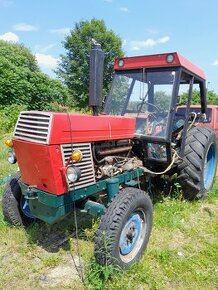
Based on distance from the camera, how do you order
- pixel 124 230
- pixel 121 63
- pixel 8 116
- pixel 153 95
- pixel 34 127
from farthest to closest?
pixel 8 116 < pixel 121 63 < pixel 153 95 < pixel 124 230 < pixel 34 127

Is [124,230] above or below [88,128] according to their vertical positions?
below

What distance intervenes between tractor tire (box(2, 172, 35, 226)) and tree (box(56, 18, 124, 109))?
77.7 ft

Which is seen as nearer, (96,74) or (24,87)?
(96,74)

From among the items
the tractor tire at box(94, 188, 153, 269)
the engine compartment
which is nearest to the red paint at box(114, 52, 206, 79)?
the engine compartment

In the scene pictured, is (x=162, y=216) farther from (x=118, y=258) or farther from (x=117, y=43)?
(x=117, y=43)

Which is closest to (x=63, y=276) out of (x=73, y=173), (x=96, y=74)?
(x=73, y=173)

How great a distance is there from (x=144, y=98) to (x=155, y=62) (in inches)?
19.5

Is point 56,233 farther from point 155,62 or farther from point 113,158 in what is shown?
point 155,62

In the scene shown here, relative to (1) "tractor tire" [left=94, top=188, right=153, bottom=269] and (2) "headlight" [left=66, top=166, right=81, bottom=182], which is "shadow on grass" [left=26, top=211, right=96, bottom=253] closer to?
(1) "tractor tire" [left=94, top=188, right=153, bottom=269]

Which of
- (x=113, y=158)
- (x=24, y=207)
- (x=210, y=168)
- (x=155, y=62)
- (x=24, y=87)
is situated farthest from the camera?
(x=24, y=87)

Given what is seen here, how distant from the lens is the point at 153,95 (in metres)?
4.43

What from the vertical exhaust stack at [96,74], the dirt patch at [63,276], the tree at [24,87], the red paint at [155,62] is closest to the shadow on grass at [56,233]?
the dirt patch at [63,276]

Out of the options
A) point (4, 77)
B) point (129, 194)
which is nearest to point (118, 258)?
point (129, 194)

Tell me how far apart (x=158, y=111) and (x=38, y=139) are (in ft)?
6.11
